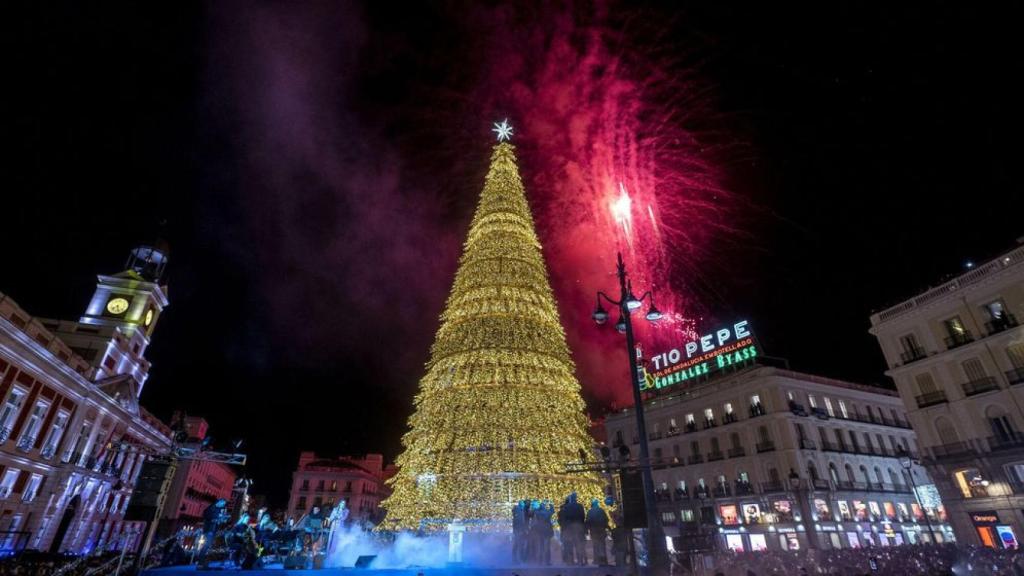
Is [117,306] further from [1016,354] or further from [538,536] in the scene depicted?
[1016,354]

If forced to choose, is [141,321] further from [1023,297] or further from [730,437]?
[1023,297]

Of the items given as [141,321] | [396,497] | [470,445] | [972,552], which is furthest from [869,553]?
[141,321]

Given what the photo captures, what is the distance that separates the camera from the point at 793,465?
33719mm

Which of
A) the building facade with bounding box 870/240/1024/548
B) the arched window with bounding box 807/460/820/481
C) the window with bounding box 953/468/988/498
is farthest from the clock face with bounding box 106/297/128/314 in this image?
the window with bounding box 953/468/988/498

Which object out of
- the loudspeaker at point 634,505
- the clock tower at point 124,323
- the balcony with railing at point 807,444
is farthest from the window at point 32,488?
the balcony with railing at point 807,444

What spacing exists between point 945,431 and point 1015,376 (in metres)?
4.42

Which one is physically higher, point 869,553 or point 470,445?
point 470,445

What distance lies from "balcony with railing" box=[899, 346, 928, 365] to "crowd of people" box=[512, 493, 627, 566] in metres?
27.3

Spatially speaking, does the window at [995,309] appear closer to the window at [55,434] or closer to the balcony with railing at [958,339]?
the balcony with railing at [958,339]

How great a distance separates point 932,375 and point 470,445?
28.1m

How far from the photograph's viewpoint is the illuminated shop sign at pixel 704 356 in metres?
40.5

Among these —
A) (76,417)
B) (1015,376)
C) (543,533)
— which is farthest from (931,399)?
(76,417)

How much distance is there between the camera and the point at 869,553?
13398 millimetres

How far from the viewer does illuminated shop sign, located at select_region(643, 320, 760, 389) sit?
40469 mm
